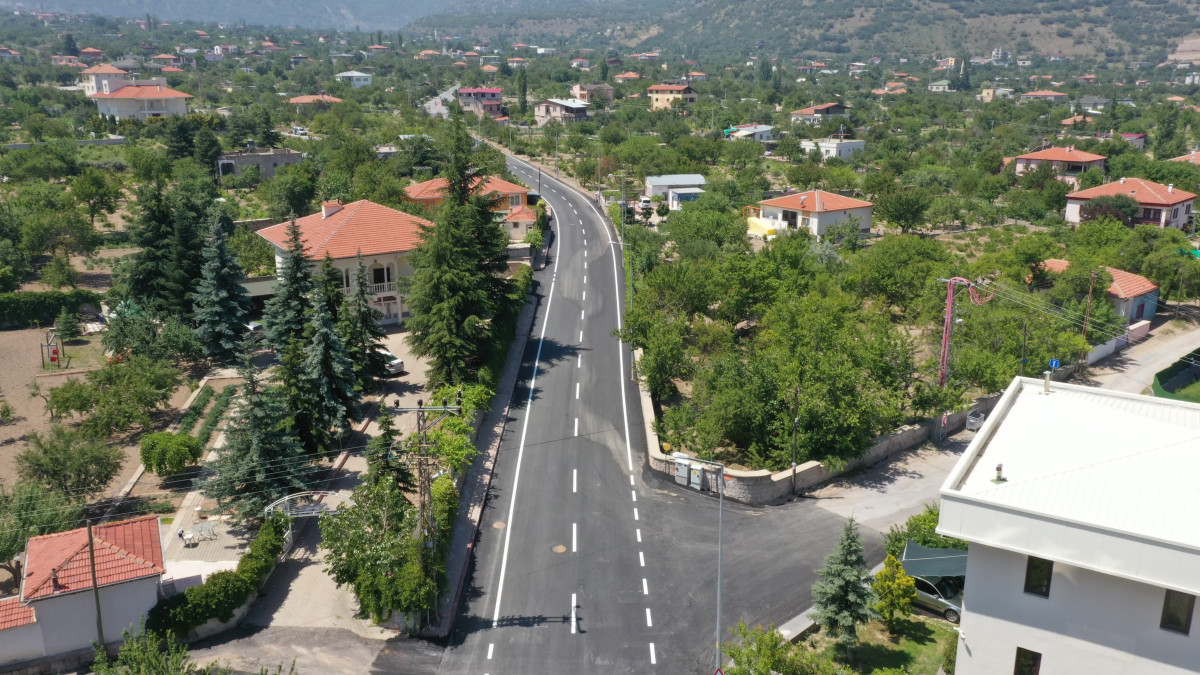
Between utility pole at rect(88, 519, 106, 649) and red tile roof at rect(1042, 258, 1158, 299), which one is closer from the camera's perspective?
utility pole at rect(88, 519, 106, 649)

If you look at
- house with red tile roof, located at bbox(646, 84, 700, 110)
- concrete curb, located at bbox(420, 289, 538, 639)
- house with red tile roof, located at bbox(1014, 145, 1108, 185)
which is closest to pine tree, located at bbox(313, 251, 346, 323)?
concrete curb, located at bbox(420, 289, 538, 639)

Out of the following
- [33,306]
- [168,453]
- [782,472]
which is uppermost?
[33,306]

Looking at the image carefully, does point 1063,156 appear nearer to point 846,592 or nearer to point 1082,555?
point 846,592

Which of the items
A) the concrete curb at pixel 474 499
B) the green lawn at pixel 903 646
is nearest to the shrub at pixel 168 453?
the concrete curb at pixel 474 499

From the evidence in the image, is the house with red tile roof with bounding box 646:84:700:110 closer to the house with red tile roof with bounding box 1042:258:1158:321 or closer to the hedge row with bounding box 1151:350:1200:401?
the house with red tile roof with bounding box 1042:258:1158:321

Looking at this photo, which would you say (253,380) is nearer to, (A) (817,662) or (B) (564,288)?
(A) (817,662)

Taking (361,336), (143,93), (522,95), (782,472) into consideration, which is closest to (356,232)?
(361,336)

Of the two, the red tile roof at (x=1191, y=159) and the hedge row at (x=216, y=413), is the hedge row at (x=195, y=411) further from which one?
the red tile roof at (x=1191, y=159)
